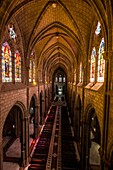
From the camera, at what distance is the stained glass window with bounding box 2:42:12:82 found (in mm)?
7629

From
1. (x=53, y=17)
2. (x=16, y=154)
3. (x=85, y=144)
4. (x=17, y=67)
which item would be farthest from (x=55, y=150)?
(x=53, y=17)

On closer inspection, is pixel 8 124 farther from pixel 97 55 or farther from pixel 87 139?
pixel 97 55

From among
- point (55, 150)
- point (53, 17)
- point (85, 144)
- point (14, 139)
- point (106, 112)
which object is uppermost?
point (53, 17)

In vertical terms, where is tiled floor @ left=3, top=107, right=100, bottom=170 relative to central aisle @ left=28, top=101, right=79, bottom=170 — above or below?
above

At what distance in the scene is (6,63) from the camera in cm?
800

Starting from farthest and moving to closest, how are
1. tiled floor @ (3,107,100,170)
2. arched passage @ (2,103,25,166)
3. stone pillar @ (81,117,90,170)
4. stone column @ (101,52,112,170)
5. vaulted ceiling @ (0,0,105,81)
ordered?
1. arched passage @ (2,103,25,166)
2. tiled floor @ (3,107,100,170)
3. stone pillar @ (81,117,90,170)
4. vaulted ceiling @ (0,0,105,81)
5. stone column @ (101,52,112,170)

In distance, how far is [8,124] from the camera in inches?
590

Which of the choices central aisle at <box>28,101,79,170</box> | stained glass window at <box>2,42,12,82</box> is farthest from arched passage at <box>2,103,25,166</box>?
stained glass window at <box>2,42,12,82</box>

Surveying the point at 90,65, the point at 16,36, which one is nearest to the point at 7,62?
the point at 16,36

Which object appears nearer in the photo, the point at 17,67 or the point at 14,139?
the point at 17,67

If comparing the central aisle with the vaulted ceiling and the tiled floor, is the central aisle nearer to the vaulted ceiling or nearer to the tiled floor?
the tiled floor

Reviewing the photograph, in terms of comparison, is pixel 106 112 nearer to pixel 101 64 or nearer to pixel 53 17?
pixel 101 64

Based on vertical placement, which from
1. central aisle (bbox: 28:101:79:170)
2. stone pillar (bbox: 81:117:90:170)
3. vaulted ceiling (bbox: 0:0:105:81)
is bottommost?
central aisle (bbox: 28:101:79:170)

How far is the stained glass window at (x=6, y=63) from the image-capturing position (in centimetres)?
763
